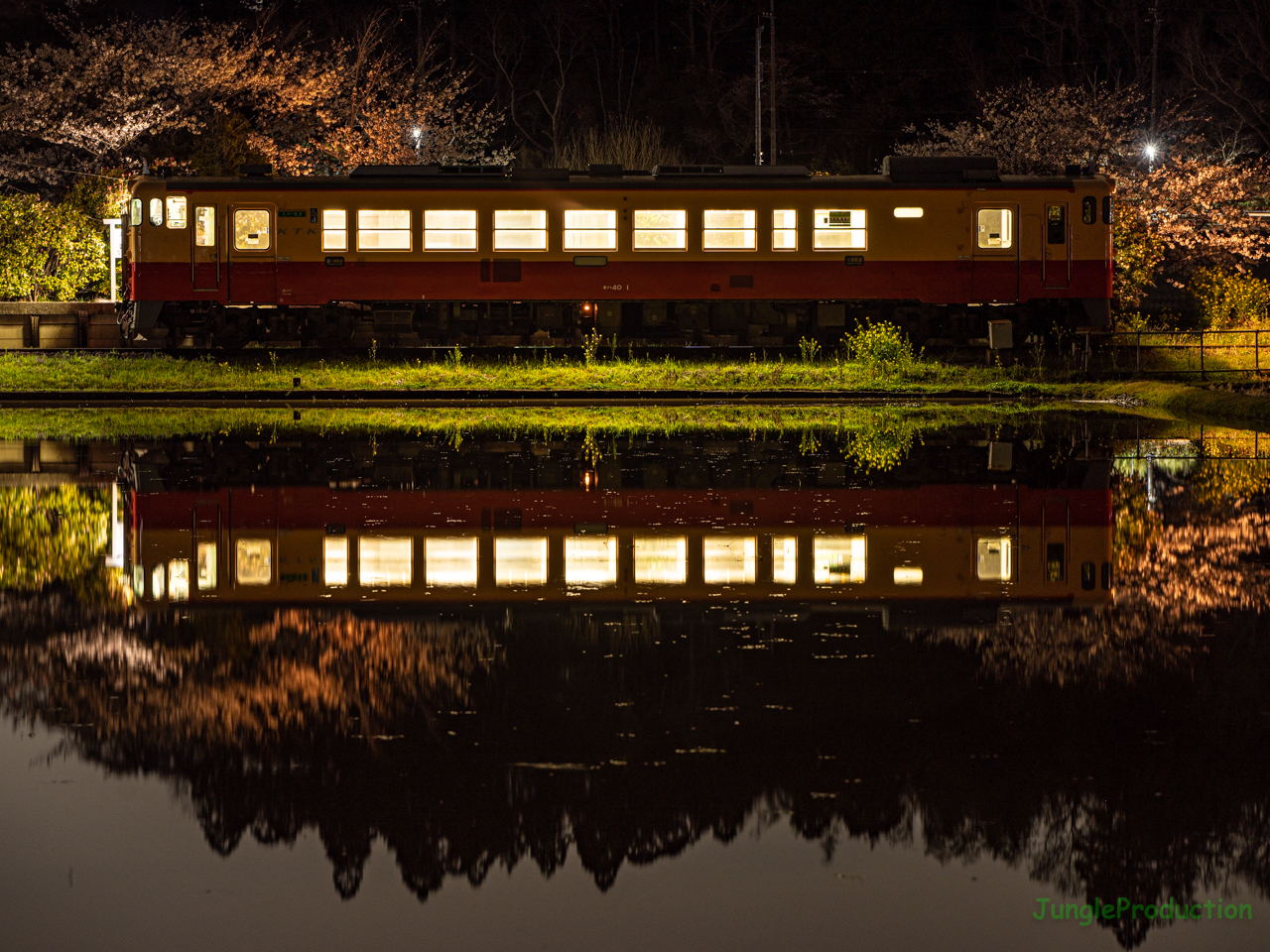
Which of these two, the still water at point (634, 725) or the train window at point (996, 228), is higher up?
the train window at point (996, 228)

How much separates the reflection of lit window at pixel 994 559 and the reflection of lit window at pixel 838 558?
75cm

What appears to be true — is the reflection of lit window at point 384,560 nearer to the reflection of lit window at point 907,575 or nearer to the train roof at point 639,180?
the reflection of lit window at point 907,575

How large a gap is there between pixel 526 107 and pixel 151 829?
75.8 m

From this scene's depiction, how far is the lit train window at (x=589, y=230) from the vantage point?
32688mm

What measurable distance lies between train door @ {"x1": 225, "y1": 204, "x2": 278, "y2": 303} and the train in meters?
0.03

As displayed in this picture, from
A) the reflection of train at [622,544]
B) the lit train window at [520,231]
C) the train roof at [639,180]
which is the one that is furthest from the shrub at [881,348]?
the reflection of train at [622,544]

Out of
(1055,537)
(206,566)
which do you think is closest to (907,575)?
(1055,537)

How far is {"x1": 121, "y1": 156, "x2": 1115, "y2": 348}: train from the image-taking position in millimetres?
32656

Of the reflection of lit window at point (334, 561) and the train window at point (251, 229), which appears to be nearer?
the reflection of lit window at point (334, 561)

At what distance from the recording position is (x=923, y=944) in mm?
4531

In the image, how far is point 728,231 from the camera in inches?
1288

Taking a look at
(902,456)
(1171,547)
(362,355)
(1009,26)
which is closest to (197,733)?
(1171,547)

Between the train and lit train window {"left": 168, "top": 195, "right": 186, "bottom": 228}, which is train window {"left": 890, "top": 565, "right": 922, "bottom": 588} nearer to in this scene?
the train

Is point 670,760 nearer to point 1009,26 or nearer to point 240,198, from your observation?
point 240,198
